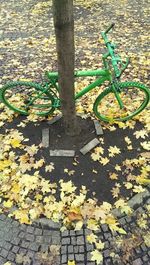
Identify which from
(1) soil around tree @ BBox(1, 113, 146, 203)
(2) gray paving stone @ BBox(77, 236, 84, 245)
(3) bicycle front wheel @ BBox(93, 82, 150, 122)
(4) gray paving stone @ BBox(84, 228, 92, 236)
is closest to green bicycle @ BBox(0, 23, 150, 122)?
(3) bicycle front wheel @ BBox(93, 82, 150, 122)

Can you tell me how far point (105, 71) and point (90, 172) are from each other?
1.55 meters

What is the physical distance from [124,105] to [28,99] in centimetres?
181

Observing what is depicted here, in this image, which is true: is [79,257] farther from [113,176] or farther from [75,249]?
[113,176]

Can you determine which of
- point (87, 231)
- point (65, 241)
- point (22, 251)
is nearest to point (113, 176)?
point (87, 231)

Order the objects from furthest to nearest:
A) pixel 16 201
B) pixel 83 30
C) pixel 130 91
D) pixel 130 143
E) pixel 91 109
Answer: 1. pixel 83 30
2. pixel 130 91
3. pixel 91 109
4. pixel 130 143
5. pixel 16 201

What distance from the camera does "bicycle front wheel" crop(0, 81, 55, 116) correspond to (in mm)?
5074

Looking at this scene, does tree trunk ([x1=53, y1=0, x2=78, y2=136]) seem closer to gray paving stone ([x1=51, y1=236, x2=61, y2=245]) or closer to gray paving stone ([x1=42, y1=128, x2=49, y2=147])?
gray paving stone ([x1=42, y1=128, x2=49, y2=147])

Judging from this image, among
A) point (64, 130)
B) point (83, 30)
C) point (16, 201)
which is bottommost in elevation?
point (16, 201)

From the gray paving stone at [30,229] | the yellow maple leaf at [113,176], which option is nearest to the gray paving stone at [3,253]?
the gray paving stone at [30,229]

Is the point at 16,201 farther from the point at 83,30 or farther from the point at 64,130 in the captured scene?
the point at 83,30

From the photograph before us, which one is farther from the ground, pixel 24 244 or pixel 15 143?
pixel 15 143

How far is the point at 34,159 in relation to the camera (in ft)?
Answer: 15.9

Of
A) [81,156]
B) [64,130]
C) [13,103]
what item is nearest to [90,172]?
[81,156]

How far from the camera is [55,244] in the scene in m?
3.91
